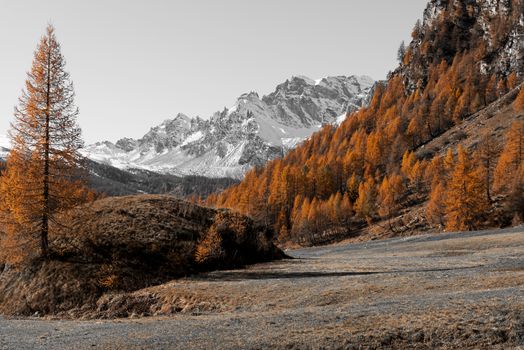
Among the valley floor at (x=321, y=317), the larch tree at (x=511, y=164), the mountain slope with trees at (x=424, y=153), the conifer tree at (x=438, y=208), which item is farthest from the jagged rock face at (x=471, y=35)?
the valley floor at (x=321, y=317)

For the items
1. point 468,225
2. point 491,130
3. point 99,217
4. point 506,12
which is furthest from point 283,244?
point 506,12

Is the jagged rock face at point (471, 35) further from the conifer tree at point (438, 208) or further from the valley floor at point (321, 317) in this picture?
the valley floor at point (321, 317)

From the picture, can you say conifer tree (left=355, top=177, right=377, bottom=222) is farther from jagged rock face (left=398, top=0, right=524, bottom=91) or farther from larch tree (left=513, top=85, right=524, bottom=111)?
jagged rock face (left=398, top=0, right=524, bottom=91)

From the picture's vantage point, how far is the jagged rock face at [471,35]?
141125 millimetres

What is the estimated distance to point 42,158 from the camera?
100 ft

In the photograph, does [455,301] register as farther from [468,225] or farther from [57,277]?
[468,225]

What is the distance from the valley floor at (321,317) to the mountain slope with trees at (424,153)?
5521 centimetres

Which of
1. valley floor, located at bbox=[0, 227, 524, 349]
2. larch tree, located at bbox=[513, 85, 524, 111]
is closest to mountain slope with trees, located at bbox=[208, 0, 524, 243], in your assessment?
larch tree, located at bbox=[513, 85, 524, 111]

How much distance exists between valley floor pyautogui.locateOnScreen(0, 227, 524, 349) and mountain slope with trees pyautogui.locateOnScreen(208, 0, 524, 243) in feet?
181

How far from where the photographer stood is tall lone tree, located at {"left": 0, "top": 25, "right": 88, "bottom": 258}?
2992 cm

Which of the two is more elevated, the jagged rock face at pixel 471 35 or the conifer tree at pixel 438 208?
the jagged rock face at pixel 471 35

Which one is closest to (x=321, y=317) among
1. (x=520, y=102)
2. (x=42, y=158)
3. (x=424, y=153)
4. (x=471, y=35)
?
(x=42, y=158)

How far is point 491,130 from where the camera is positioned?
107625 millimetres

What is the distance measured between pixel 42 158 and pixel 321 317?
25.0 m
